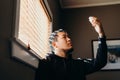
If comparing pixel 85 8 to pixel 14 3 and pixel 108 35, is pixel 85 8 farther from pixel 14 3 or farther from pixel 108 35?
pixel 14 3

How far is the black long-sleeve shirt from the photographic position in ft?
4.30

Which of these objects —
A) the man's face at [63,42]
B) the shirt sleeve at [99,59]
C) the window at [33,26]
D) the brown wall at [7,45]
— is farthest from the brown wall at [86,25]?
the brown wall at [7,45]

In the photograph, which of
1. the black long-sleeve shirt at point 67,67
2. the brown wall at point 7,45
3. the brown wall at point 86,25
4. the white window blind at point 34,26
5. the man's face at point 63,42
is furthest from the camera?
the brown wall at point 86,25

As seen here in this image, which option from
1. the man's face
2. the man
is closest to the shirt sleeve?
the man

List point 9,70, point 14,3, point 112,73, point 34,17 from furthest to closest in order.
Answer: point 112,73 → point 34,17 → point 14,3 → point 9,70

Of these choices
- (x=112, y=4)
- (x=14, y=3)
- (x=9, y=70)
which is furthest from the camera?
(x=112, y=4)

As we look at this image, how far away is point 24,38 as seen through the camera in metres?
1.63

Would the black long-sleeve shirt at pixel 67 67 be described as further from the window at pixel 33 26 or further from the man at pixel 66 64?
the window at pixel 33 26

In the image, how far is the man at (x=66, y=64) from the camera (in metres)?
1.31

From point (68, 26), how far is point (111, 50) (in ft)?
2.26

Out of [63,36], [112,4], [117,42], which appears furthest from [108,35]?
[63,36]

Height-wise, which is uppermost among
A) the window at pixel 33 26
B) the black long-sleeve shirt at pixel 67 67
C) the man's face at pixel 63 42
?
the window at pixel 33 26

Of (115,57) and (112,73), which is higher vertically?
(115,57)

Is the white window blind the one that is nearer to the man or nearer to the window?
the window
